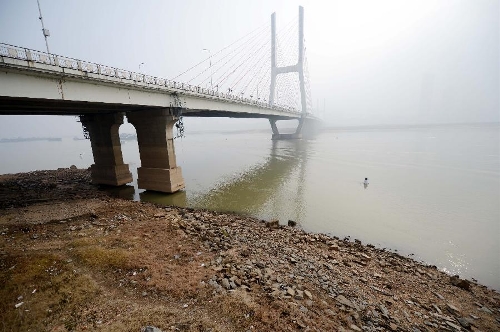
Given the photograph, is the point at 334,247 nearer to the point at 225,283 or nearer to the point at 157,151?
the point at 225,283

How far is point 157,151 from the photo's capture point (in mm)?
21547

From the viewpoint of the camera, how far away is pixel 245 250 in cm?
947

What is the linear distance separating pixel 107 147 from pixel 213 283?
22.9 metres

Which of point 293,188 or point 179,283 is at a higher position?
point 179,283

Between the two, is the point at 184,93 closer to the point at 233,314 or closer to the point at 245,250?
the point at 245,250

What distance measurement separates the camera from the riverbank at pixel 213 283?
5.80 meters

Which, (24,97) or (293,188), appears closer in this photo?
(24,97)

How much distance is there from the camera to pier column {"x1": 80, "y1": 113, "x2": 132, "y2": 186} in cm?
2384

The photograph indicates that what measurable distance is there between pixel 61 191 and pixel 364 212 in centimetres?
2641

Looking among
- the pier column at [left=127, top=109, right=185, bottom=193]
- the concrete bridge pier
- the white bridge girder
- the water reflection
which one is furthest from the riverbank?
the concrete bridge pier

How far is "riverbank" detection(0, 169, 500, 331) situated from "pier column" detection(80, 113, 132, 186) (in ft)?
39.6

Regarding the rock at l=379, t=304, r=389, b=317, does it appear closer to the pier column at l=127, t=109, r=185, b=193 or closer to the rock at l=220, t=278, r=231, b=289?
the rock at l=220, t=278, r=231, b=289

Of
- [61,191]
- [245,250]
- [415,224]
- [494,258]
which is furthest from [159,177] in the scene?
[494,258]

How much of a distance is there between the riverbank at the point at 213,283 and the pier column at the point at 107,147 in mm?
12072
